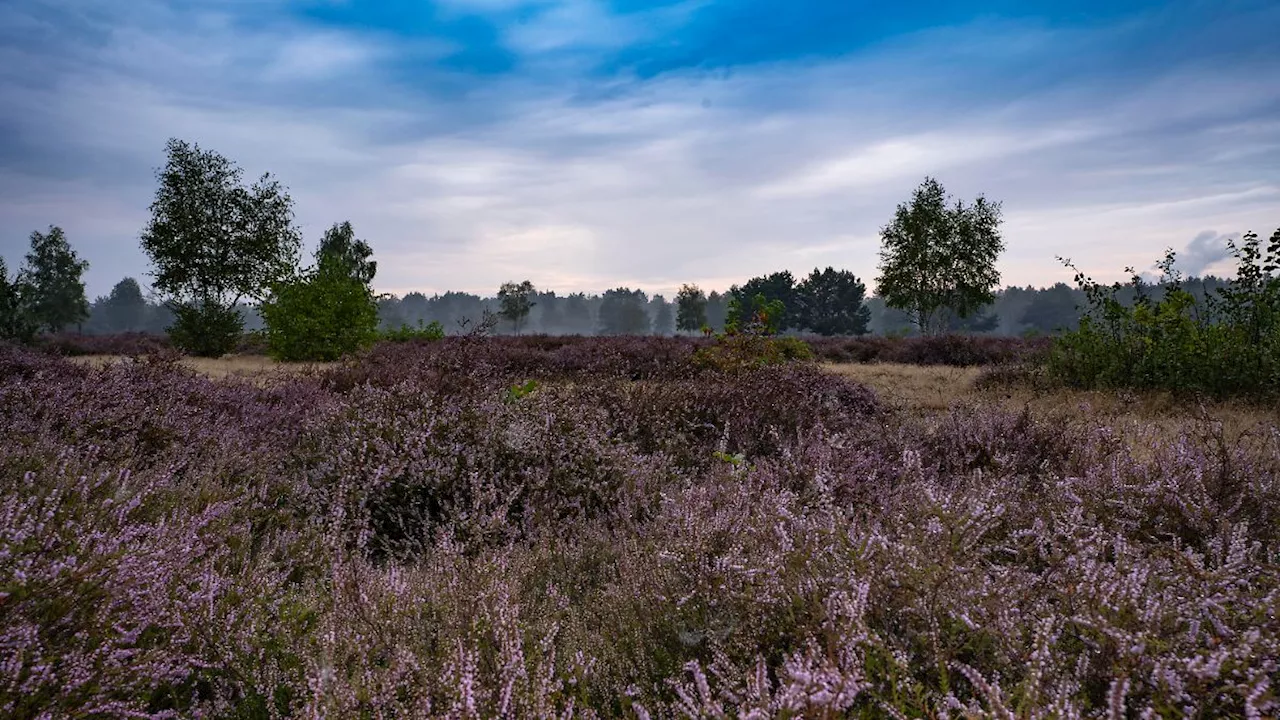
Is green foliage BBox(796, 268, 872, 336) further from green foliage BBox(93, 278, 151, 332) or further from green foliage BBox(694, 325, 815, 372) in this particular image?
green foliage BBox(93, 278, 151, 332)

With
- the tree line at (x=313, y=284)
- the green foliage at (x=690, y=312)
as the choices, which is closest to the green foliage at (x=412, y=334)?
the tree line at (x=313, y=284)

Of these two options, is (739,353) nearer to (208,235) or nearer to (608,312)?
(208,235)

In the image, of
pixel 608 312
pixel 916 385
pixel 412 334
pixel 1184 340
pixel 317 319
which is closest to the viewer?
pixel 1184 340

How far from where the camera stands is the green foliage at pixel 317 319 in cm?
1834

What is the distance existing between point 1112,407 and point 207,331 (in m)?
23.4

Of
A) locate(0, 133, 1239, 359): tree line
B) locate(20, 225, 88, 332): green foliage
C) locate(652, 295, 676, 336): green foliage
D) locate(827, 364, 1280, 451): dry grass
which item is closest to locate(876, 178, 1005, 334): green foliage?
locate(0, 133, 1239, 359): tree line

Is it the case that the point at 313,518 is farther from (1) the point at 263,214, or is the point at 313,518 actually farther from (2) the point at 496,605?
(1) the point at 263,214

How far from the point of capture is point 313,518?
3.78 m

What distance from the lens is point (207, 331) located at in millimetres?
22328

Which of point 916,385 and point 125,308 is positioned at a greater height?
point 125,308

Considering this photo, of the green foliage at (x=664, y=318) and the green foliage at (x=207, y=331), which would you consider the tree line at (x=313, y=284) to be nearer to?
the green foliage at (x=207, y=331)

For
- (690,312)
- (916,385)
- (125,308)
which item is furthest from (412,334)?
(125,308)

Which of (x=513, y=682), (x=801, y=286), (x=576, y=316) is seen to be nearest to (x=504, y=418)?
(x=513, y=682)

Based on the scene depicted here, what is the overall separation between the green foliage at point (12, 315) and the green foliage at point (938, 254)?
37.7 meters
